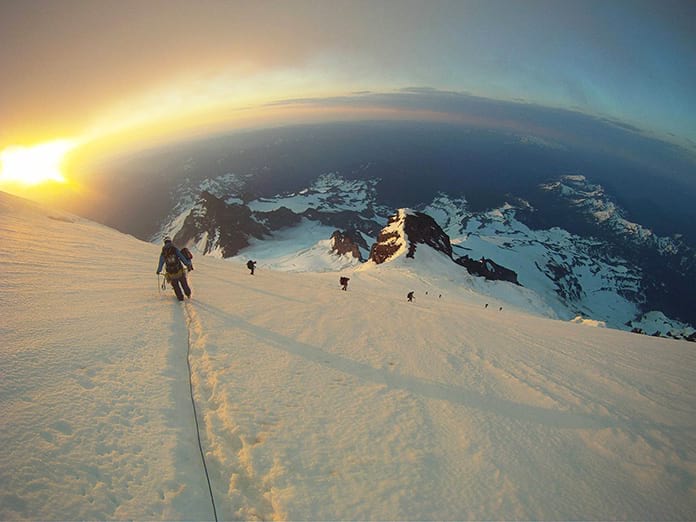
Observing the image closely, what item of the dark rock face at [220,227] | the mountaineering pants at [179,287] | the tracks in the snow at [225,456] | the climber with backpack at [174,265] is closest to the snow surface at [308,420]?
the tracks in the snow at [225,456]

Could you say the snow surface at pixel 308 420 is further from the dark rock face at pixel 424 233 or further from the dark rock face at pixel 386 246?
the dark rock face at pixel 424 233

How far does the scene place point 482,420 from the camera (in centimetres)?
499

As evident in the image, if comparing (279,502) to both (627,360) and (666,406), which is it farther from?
(627,360)

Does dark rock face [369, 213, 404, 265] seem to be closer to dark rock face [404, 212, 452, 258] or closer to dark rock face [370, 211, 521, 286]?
dark rock face [370, 211, 521, 286]

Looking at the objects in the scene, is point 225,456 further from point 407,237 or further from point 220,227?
point 220,227

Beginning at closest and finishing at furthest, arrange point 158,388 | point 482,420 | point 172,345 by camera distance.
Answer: point 158,388 → point 482,420 → point 172,345

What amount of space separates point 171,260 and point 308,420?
711cm

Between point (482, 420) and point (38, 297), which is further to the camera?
point (38, 297)

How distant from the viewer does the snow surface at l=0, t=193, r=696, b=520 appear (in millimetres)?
3182

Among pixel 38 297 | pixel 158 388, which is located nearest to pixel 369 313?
pixel 158 388

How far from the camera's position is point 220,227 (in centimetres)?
16662

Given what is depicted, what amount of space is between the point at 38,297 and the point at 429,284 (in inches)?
1639

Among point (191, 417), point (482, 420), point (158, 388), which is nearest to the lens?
point (191, 417)

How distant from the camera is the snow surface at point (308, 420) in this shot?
318 cm
